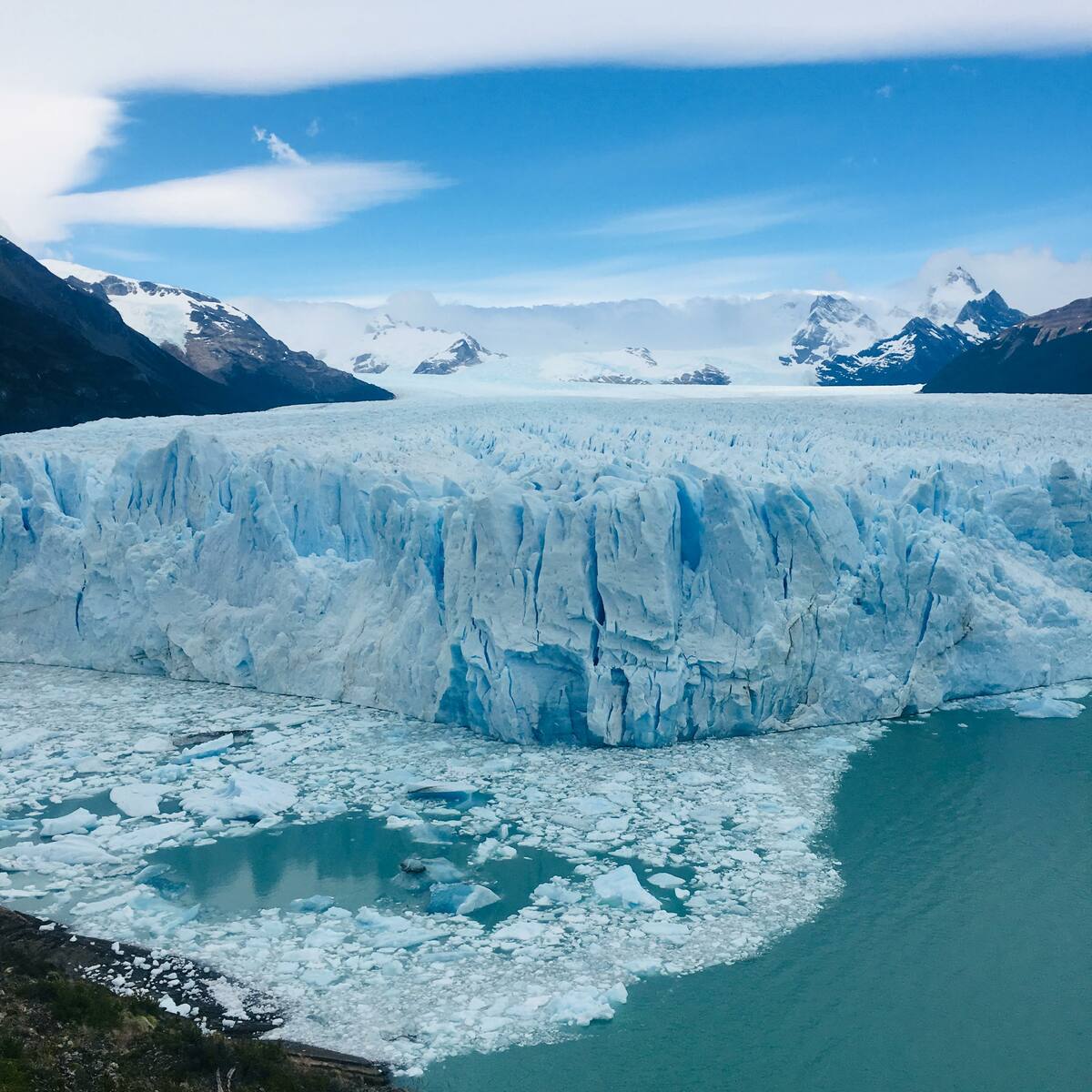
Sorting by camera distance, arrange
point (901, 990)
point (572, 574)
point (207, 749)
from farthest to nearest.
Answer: point (572, 574), point (207, 749), point (901, 990)

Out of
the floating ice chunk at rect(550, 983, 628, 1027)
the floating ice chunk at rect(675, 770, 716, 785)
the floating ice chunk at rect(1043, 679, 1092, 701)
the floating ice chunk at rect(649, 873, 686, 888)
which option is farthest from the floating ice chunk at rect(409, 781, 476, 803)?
the floating ice chunk at rect(1043, 679, 1092, 701)

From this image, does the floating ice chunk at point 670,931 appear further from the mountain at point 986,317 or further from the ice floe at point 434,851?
the mountain at point 986,317

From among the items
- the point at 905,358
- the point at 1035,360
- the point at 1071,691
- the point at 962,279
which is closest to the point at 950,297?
the point at 962,279

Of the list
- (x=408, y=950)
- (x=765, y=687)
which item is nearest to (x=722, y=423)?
(x=765, y=687)

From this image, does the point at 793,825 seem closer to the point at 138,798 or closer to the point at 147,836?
the point at 147,836

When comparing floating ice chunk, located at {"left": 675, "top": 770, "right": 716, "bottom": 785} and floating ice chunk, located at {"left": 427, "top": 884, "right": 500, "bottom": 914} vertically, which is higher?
floating ice chunk, located at {"left": 675, "top": 770, "right": 716, "bottom": 785}

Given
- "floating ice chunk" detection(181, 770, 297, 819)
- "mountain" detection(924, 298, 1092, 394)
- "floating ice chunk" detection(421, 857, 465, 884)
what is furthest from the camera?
"mountain" detection(924, 298, 1092, 394)

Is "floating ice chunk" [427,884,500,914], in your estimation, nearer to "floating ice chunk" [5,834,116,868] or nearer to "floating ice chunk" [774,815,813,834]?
"floating ice chunk" [774,815,813,834]
